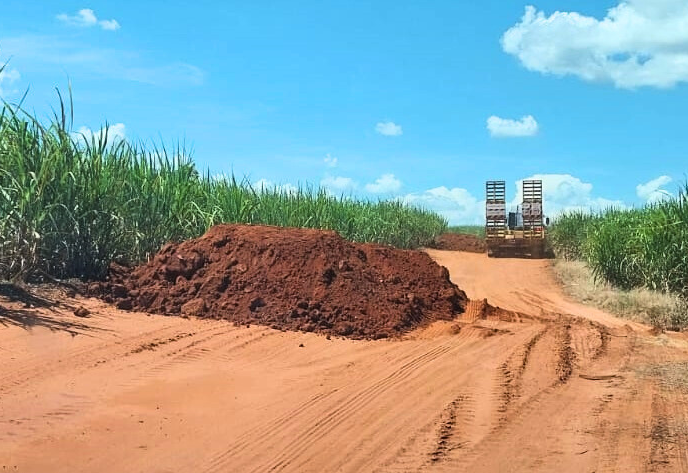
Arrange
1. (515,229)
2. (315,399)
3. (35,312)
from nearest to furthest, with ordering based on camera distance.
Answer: (315,399) → (35,312) → (515,229)

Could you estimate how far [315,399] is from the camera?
19.7 ft

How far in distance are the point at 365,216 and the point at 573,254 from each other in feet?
27.4

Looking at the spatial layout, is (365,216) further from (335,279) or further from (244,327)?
(244,327)

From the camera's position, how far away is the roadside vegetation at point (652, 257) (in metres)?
12.8

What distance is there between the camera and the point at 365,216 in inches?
922

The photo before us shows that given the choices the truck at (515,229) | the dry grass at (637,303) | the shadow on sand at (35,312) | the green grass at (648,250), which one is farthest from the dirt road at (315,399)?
the truck at (515,229)

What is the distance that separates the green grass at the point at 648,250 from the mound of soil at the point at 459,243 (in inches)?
681

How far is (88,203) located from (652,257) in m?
10.0

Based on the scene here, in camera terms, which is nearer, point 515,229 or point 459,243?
point 515,229

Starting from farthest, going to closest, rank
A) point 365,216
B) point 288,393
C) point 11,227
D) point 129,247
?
point 365,216 → point 129,247 → point 11,227 → point 288,393

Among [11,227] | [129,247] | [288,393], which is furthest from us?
[129,247]

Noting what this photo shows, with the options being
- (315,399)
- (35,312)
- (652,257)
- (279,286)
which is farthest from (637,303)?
(35,312)

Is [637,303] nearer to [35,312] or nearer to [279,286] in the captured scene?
[279,286]

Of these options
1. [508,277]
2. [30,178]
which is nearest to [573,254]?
[508,277]
